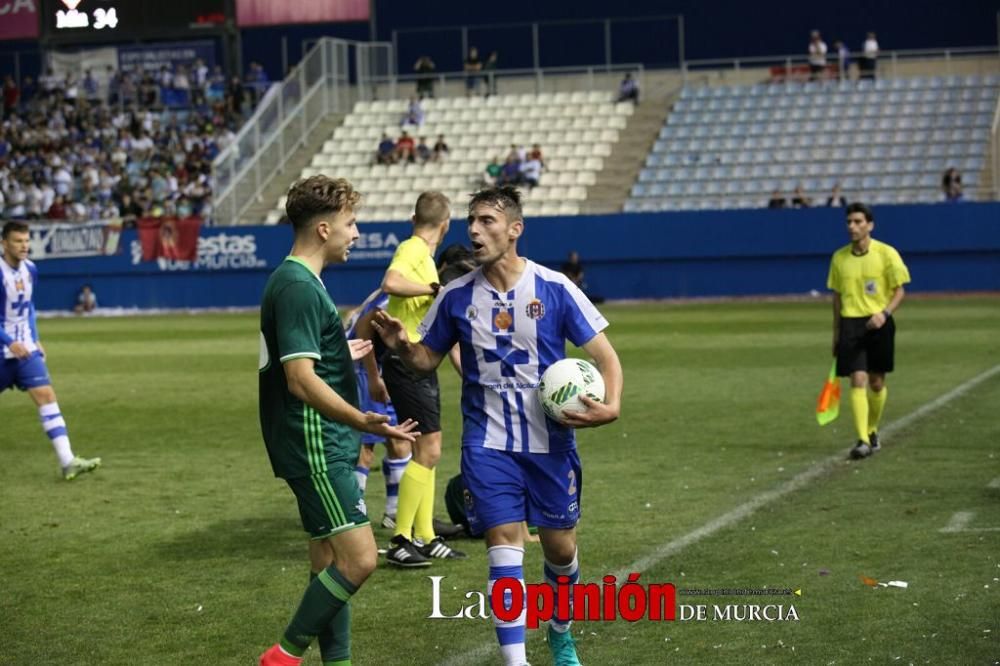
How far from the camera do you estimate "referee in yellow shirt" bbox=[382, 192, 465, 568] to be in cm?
916

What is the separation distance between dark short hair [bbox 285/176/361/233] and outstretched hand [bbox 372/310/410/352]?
22.8 inches

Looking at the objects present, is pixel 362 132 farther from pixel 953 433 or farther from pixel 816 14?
pixel 953 433

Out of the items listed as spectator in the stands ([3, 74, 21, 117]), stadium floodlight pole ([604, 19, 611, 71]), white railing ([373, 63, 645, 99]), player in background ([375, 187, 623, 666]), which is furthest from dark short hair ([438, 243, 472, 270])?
spectator in the stands ([3, 74, 21, 117])

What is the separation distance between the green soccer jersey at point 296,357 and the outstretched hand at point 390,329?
0.42 m

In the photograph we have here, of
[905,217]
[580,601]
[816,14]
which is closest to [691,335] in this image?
[905,217]

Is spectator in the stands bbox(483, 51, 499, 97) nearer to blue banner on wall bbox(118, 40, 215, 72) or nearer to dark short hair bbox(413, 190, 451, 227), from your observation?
blue banner on wall bbox(118, 40, 215, 72)

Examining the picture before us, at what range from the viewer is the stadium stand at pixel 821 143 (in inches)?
1601

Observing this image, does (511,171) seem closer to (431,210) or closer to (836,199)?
(836,199)

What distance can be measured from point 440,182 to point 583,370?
3870 centimetres

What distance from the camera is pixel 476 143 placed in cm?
4588

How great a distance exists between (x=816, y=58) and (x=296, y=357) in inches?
1591

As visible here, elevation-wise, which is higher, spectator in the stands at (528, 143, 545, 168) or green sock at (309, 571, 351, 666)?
green sock at (309, 571, 351, 666)

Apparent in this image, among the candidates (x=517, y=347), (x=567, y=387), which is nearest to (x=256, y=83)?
(x=517, y=347)

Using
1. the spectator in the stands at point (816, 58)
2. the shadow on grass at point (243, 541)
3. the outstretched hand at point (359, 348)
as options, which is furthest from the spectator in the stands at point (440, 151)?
the outstretched hand at point (359, 348)
